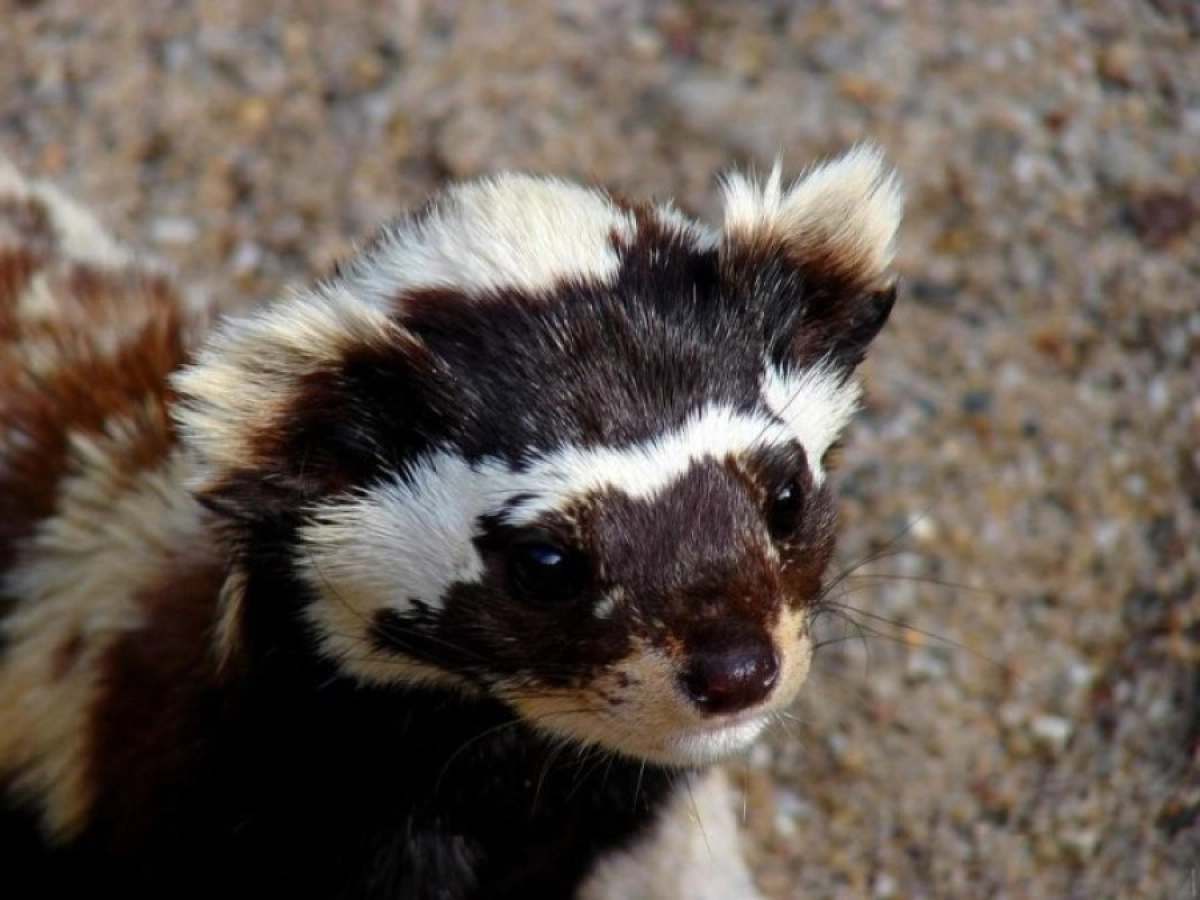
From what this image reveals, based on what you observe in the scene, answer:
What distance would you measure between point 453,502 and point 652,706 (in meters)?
0.40

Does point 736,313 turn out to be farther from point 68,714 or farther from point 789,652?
point 68,714

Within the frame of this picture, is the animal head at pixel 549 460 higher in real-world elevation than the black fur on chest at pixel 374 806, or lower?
higher

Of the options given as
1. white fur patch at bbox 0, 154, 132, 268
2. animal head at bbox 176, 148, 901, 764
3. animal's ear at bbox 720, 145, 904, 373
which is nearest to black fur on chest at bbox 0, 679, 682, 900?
animal head at bbox 176, 148, 901, 764

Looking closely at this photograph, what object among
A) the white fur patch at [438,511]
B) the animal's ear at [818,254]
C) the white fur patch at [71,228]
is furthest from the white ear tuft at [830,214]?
the white fur patch at [71,228]

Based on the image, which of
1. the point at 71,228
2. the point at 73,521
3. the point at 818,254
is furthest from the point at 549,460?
the point at 71,228

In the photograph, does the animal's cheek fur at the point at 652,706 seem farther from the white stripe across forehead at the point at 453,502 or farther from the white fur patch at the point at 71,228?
the white fur patch at the point at 71,228

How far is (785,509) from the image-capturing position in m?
Answer: 2.66

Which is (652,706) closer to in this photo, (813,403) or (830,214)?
(813,403)

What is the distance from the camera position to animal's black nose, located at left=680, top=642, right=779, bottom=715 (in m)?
2.45

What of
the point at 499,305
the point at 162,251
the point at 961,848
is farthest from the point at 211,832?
the point at 162,251

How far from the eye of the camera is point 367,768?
2.89 metres

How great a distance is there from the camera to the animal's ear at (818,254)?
2795mm

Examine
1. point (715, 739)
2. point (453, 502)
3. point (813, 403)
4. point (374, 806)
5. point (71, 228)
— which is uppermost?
point (453, 502)

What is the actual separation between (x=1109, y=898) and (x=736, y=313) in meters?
1.52
